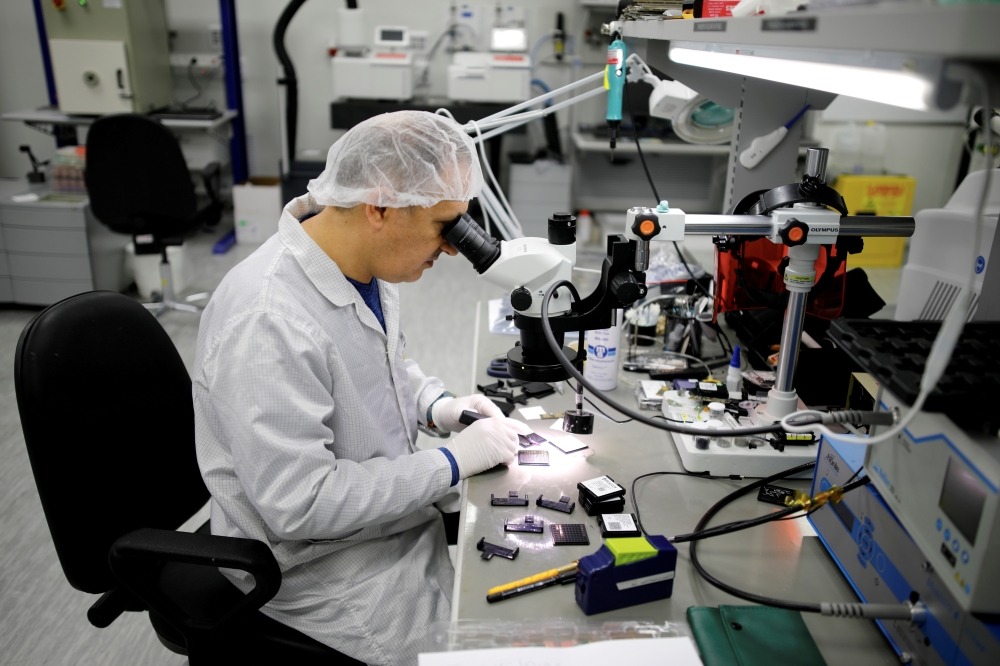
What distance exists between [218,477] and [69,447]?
215mm

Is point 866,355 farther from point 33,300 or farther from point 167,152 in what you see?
point 33,300

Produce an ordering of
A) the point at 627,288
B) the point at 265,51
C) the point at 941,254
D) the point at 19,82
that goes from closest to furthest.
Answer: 1. the point at 627,288
2. the point at 941,254
3. the point at 19,82
4. the point at 265,51

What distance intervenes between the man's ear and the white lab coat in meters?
0.10

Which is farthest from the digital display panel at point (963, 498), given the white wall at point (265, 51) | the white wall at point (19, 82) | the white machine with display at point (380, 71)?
the white wall at point (19, 82)

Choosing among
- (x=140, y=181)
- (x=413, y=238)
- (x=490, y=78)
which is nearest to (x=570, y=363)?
(x=413, y=238)

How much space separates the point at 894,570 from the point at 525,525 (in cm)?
47

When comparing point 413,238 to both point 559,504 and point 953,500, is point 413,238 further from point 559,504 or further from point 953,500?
point 953,500

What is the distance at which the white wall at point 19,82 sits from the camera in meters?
4.73

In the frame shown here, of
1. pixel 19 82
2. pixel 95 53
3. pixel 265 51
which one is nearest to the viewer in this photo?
pixel 95 53

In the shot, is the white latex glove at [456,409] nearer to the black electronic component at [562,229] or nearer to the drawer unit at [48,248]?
the black electronic component at [562,229]

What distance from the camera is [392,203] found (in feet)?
3.58

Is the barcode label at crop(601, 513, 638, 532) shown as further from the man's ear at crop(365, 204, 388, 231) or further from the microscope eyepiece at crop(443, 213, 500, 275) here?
the man's ear at crop(365, 204, 388, 231)

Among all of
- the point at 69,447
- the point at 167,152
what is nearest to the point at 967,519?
the point at 69,447

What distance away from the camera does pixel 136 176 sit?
3209mm
